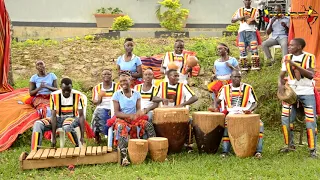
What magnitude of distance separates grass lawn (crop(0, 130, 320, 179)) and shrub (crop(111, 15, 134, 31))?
7719 mm

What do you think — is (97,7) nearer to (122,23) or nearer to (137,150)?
(122,23)

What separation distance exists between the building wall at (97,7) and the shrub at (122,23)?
1246mm

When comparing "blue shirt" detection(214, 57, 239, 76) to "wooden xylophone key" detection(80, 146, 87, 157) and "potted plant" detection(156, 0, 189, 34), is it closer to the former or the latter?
"wooden xylophone key" detection(80, 146, 87, 157)

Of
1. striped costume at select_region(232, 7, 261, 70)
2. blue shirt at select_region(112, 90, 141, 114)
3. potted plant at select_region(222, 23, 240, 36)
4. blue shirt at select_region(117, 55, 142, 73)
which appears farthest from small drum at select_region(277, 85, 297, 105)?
potted plant at select_region(222, 23, 240, 36)

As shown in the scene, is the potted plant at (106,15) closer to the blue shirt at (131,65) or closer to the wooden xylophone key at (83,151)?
the blue shirt at (131,65)

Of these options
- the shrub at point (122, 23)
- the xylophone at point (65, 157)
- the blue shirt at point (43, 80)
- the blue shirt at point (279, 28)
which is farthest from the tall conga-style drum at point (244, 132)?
the shrub at point (122, 23)

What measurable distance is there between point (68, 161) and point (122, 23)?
825 centimetres

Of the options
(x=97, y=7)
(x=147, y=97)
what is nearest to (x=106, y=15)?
(x=97, y=7)

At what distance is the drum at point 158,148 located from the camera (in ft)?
21.8

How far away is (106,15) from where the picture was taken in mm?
14906

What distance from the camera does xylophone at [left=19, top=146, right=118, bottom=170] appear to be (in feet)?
20.8

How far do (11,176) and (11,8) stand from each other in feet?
33.3

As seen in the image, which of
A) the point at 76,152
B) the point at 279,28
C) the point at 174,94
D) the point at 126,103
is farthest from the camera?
the point at 279,28

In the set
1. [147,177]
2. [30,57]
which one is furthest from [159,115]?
[30,57]
